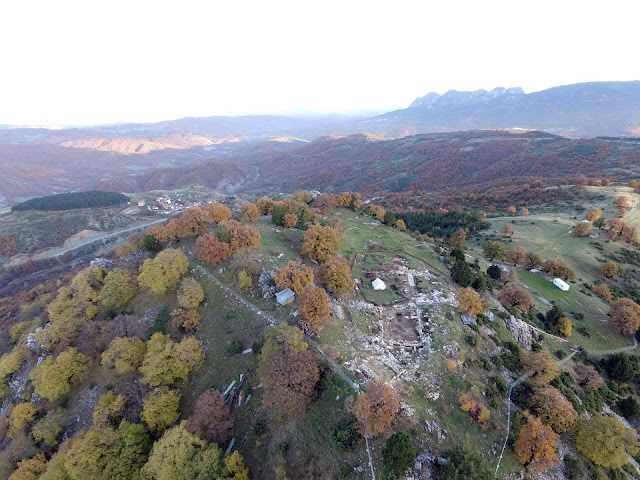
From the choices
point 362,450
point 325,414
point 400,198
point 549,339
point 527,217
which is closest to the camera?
point 362,450

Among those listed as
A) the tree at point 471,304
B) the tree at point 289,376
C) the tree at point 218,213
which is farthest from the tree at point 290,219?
the tree at point 471,304

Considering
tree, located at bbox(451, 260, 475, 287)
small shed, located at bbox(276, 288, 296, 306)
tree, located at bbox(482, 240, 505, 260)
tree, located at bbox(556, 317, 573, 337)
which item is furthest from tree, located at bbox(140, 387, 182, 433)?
tree, located at bbox(482, 240, 505, 260)

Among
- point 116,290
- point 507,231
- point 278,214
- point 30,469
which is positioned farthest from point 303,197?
point 30,469

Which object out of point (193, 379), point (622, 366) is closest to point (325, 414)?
point (193, 379)

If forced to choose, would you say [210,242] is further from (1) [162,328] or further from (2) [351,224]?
(2) [351,224]

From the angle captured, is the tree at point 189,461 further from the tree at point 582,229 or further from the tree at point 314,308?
the tree at point 582,229

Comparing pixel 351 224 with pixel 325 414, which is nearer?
pixel 325 414

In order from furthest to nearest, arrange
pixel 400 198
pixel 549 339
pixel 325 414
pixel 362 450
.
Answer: pixel 400 198 → pixel 549 339 → pixel 325 414 → pixel 362 450
